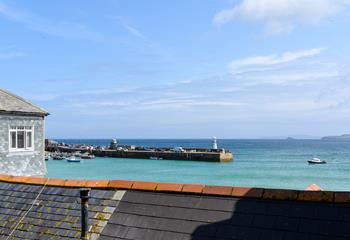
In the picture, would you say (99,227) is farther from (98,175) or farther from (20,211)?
(98,175)

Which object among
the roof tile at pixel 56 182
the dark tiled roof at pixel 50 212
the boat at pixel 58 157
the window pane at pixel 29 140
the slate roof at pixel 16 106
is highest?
the slate roof at pixel 16 106

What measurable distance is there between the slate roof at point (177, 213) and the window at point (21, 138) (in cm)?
1739

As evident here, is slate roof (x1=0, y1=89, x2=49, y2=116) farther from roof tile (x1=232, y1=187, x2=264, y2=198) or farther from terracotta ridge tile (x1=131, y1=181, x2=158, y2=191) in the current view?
roof tile (x1=232, y1=187, x2=264, y2=198)

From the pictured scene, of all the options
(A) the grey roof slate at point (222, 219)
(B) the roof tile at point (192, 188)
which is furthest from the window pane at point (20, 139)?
(B) the roof tile at point (192, 188)

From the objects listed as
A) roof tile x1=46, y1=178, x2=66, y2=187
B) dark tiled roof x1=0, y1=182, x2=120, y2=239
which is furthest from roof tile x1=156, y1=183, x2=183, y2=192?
roof tile x1=46, y1=178, x2=66, y2=187

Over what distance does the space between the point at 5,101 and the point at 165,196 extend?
66.1ft

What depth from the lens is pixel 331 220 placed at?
4945 millimetres

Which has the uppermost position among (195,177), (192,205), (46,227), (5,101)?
(5,101)

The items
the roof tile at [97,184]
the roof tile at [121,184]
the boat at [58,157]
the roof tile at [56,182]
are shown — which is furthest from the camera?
the boat at [58,157]

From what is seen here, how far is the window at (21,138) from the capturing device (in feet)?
77.3

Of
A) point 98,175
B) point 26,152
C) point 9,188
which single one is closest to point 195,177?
point 98,175

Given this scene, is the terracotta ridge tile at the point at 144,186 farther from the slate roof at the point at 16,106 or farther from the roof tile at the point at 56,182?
the slate roof at the point at 16,106

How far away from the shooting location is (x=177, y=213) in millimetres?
5797

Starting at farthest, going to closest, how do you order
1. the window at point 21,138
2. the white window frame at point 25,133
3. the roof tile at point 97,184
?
the window at point 21,138 < the white window frame at point 25,133 < the roof tile at point 97,184
